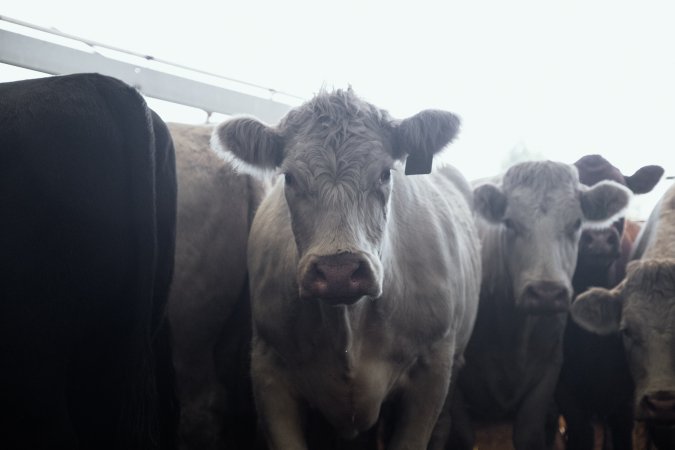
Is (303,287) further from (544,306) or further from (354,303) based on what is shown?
(544,306)

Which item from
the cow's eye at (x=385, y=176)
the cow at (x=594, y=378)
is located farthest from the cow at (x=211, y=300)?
the cow at (x=594, y=378)

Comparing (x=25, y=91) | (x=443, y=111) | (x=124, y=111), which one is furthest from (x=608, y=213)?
(x=25, y=91)

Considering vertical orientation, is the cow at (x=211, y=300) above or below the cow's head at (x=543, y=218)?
below

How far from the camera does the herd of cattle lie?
8.52 feet

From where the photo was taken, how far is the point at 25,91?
2.75 metres

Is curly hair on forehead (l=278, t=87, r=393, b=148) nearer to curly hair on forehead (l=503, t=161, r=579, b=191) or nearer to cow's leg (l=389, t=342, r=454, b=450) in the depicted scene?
cow's leg (l=389, t=342, r=454, b=450)

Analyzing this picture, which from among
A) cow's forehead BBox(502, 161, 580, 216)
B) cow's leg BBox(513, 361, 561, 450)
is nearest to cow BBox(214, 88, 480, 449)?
cow's forehead BBox(502, 161, 580, 216)

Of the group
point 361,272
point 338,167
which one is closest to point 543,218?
point 338,167

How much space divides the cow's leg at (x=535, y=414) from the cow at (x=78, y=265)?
2.65m

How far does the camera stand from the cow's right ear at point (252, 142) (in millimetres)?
3617

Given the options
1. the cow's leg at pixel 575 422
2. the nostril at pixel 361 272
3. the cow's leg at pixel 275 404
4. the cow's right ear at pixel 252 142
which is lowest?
the cow's leg at pixel 575 422

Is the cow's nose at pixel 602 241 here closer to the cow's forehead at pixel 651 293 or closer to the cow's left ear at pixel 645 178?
the cow's forehead at pixel 651 293

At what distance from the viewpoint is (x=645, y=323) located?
4535mm

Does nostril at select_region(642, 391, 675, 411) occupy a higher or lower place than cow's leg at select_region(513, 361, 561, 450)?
higher
